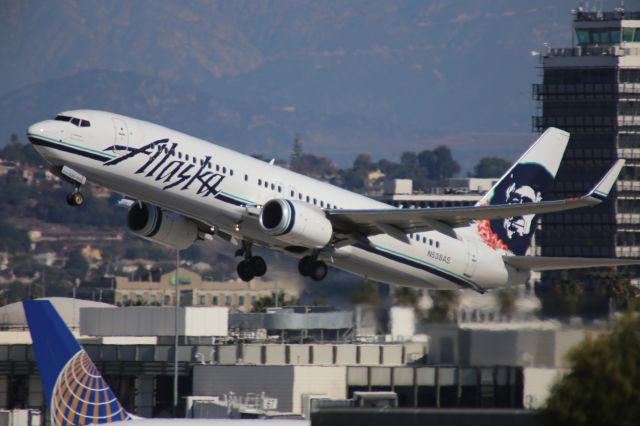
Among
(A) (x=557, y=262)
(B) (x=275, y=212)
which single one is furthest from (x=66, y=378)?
(A) (x=557, y=262)

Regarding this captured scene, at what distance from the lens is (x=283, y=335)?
73.1 m

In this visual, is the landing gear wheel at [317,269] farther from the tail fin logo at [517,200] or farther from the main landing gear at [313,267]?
the tail fin logo at [517,200]

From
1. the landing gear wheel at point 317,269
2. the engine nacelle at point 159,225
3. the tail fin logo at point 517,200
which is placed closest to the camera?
the landing gear wheel at point 317,269

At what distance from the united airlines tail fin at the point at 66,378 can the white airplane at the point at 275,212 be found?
535 cm

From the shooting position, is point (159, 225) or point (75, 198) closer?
point (75, 198)

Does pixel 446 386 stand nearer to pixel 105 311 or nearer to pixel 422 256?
pixel 422 256

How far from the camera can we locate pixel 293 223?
167ft

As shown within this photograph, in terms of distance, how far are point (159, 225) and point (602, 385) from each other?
30.5m

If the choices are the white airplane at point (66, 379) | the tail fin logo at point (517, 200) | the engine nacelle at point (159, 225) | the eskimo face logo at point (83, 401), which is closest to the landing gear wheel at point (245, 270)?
the engine nacelle at point (159, 225)

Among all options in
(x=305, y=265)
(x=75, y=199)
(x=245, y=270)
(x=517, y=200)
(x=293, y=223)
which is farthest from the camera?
(x=517, y=200)

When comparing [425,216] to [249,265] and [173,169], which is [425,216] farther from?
[173,169]

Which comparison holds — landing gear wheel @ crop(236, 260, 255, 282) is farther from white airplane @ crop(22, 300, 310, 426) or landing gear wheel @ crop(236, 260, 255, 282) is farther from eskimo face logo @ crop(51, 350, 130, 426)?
eskimo face logo @ crop(51, 350, 130, 426)

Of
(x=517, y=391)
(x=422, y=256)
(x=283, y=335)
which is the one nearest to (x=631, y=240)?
(x=283, y=335)

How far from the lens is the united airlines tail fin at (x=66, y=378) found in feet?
143
